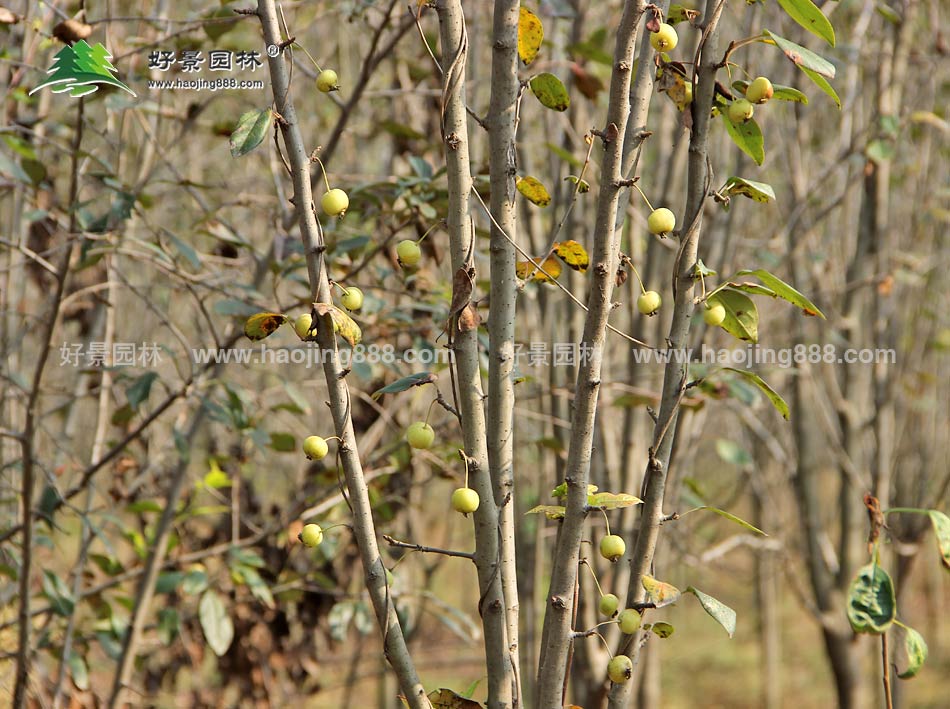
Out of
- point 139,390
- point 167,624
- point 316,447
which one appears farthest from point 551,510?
point 167,624

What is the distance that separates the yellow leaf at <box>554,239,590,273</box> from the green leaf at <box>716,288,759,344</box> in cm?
19

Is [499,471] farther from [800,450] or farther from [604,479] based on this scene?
[800,450]

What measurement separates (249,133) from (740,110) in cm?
60

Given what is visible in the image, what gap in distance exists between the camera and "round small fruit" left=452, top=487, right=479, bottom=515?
961mm

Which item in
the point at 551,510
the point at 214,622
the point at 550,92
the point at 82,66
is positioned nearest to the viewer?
the point at 551,510

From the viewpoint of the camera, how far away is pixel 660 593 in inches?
39.8

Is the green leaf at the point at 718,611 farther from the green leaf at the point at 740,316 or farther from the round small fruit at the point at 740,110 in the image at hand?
the round small fruit at the point at 740,110

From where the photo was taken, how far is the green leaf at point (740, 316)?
1.14 meters

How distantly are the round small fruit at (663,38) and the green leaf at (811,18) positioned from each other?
0.14 meters

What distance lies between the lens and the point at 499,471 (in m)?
1.07

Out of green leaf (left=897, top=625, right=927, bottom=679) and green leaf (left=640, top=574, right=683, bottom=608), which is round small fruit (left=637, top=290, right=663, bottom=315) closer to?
green leaf (left=640, top=574, right=683, bottom=608)

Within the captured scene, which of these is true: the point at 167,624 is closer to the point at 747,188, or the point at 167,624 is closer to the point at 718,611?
the point at 718,611

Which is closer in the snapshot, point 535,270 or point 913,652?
point 535,270

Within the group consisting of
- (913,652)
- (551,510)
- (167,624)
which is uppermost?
(551,510)
